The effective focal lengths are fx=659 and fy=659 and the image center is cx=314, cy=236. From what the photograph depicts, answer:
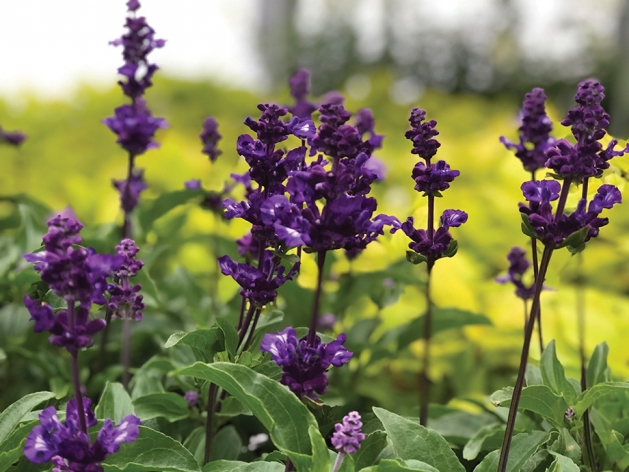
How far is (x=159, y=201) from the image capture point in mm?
2062

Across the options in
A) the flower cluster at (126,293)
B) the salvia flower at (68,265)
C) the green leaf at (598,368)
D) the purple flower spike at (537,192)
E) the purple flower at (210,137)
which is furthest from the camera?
the purple flower at (210,137)

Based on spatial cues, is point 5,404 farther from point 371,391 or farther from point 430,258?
point 430,258

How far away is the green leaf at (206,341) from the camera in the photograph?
4.01ft

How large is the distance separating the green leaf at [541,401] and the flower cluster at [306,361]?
0.34 m

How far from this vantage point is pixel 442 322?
1996 millimetres

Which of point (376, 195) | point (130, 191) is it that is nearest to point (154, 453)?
point (130, 191)

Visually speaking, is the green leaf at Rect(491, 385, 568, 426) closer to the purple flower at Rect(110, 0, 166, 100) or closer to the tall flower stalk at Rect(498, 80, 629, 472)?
the tall flower stalk at Rect(498, 80, 629, 472)

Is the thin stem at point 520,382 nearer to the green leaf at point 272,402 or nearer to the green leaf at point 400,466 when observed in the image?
the green leaf at point 400,466

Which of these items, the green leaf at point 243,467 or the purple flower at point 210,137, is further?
the purple flower at point 210,137

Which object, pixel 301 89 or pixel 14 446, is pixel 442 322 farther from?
pixel 14 446

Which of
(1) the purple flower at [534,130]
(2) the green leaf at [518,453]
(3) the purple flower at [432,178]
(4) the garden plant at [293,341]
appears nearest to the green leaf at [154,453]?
(4) the garden plant at [293,341]

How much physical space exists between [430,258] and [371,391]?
1183 millimetres

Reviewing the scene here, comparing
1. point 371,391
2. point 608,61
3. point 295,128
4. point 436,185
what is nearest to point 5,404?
point 371,391

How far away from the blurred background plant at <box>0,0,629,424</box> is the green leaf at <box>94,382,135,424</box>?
280 millimetres
